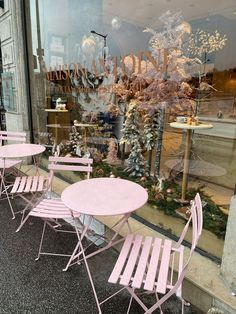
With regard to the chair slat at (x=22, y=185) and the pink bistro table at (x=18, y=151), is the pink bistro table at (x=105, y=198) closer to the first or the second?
the chair slat at (x=22, y=185)

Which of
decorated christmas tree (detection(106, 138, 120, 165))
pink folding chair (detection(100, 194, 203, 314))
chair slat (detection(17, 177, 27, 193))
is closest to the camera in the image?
pink folding chair (detection(100, 194, 203, 314))

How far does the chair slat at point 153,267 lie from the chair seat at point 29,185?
67.9 inches

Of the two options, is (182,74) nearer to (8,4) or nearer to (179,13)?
(179,13)

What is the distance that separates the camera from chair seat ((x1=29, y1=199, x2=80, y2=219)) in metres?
2.20

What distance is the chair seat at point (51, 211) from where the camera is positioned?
7.22 ft

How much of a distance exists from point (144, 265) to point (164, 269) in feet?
0.42

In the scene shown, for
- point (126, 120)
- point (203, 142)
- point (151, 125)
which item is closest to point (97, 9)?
point (126, 120)

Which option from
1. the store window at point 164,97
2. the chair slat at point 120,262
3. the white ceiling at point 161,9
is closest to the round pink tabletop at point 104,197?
the chair slat at point 120,262

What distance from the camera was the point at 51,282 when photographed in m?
2.03

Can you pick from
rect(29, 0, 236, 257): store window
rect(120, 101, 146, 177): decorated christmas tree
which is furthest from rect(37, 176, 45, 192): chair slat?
rect(120, 101, 146, 177): decorated christmas tree

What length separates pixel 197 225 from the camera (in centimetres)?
141

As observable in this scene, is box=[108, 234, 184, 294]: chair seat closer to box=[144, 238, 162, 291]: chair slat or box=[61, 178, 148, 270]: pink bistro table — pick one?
box=[144, 238, 162, 291]: chair slat

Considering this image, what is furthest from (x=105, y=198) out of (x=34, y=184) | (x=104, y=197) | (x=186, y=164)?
(x=34, y=184)

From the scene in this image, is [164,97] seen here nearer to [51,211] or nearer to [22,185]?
[51,211]
